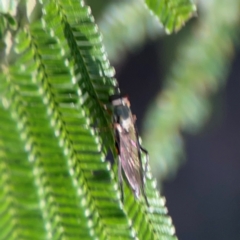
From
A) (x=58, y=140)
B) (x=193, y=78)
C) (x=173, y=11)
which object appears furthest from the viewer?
(x=193, y=78)

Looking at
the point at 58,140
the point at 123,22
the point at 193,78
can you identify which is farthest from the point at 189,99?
the point at 58,140

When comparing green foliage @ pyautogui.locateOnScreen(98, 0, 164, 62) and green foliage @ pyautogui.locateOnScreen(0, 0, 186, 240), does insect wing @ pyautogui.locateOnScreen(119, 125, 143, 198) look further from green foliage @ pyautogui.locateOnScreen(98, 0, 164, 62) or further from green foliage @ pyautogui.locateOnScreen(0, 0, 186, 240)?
green foliage @ pyautogui.locateOnScreen(98, 0, 164, 62)

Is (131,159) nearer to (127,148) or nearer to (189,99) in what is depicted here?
(127,148)

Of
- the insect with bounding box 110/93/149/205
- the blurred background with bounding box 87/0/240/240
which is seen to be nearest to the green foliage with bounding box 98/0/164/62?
the blurred background with bounding box 87/0/240/240

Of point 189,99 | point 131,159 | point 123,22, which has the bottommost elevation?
point 131,159

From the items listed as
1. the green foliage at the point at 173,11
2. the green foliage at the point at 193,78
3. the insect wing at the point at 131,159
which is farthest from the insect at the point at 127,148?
the green foliage at the point at 193,78

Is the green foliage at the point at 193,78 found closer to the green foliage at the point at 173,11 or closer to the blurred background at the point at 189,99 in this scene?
the blurred background at the point at 189,99
